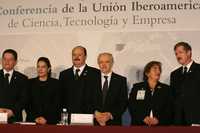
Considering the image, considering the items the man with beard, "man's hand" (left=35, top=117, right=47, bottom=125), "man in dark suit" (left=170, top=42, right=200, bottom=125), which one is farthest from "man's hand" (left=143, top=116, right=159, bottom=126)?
"man's hand" (left=35, top=117, right=47, bottom=125)

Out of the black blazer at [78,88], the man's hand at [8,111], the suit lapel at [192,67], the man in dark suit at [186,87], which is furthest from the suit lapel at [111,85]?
the man's hand at [8,111]

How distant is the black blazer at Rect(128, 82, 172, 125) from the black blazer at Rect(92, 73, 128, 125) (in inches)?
4.0

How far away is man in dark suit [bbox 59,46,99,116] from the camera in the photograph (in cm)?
547

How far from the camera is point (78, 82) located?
18.2ft

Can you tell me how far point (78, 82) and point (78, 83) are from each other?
0.01 metres

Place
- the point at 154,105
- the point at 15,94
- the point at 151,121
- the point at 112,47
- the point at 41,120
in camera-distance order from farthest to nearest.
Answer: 1. the point at 15,94
2. the point at 112,47
3. the point at 41,120
4. the point at 154,105
5. the point at 151,121

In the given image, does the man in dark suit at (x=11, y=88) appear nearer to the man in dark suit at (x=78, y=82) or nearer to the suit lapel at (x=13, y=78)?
the suit lapel at (x=13, y=78)

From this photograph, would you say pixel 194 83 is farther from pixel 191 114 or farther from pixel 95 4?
pixel 95 4

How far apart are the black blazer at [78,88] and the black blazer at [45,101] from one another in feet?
0.32

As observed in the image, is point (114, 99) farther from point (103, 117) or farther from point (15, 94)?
point (15, 94)

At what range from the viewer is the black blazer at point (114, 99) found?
537cm

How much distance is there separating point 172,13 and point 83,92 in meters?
1.42

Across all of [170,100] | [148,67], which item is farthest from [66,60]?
[170,100]

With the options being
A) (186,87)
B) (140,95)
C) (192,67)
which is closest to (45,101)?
(140,95)
